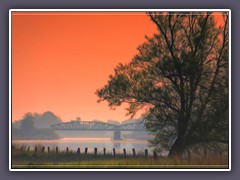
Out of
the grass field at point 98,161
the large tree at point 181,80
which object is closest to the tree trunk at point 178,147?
the large tree at point 181,80

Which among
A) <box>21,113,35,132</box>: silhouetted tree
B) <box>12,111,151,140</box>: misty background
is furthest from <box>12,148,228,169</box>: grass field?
<box>21,113,35,132</box>: silhouetted tree

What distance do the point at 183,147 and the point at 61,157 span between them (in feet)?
7.14

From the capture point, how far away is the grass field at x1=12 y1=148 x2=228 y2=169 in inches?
401

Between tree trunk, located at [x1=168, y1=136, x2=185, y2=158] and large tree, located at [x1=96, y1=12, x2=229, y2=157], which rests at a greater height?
large tree, located at [x1=96, y1=12, x2=229, y2=157]

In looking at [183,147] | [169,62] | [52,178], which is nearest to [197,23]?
[169,62]

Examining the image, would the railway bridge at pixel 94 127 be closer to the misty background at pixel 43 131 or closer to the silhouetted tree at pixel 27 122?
the misty background at pixel 43 131

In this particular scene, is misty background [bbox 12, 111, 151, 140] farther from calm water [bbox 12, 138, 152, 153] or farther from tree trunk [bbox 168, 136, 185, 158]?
tree trunk [bbox 168, 136, 185, 158]

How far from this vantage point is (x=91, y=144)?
10336mm

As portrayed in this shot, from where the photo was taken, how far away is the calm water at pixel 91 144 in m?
10.2

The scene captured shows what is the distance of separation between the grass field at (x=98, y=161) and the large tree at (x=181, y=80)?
1.00 feet

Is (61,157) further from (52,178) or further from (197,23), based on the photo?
(197,23)

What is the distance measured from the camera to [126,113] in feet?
34.3

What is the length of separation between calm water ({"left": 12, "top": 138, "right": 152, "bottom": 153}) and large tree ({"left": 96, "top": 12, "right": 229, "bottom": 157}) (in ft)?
1.07

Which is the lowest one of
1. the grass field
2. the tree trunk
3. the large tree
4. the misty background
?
the grass field
